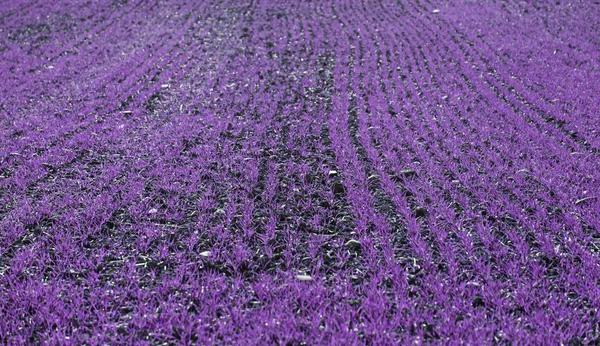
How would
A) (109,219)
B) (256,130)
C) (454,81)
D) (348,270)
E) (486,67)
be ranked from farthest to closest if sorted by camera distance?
(486,67) < (454,81) < (256,130) < (109,219) < (348,270)

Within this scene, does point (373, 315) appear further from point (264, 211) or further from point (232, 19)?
point (232, 19)

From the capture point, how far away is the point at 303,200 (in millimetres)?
3283

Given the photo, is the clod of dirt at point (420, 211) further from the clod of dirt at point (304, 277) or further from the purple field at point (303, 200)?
the clod of dirt at point (304, 277)

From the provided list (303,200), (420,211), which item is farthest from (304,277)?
(420,211)

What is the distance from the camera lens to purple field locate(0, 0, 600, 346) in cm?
221

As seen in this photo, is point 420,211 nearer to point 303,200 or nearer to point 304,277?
point 303,200

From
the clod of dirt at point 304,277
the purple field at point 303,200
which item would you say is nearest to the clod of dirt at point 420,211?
the purple field at point 303,200

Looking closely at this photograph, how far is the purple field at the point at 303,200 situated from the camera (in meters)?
2.21

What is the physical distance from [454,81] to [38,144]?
474 centimetres

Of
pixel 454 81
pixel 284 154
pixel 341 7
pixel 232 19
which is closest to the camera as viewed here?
pixel 284 154

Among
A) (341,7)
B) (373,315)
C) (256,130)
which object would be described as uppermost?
(373,315)

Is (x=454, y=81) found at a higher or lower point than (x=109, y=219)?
lower

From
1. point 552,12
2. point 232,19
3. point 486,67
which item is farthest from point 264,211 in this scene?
point 552,12

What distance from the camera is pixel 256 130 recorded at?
454cm
